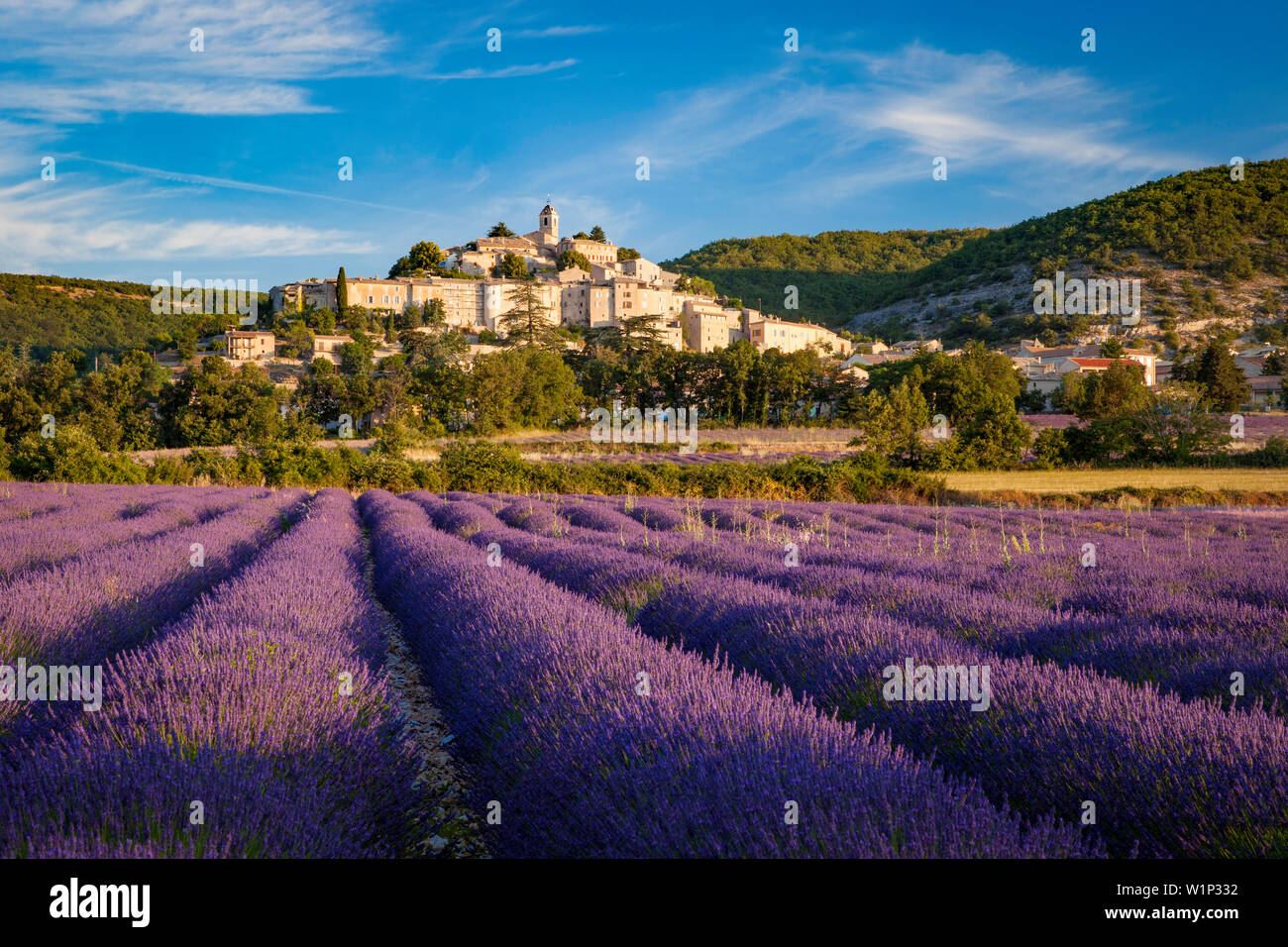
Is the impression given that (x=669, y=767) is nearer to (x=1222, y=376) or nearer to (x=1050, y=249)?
(x=1222, y=376)

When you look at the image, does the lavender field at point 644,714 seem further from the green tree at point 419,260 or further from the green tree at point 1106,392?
the green tree at point 419,260

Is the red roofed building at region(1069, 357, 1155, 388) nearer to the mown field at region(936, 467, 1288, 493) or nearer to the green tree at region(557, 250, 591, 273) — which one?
the mown field at region(936, 467, 1288, 493)

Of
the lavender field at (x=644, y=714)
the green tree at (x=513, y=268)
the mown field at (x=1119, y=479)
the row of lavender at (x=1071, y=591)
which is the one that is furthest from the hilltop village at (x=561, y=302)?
the lavender field at (x=644, y=714)

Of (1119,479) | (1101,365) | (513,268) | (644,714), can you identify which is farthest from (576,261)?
(644,714)

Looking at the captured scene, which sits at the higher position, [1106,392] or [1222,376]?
[1222,376]
